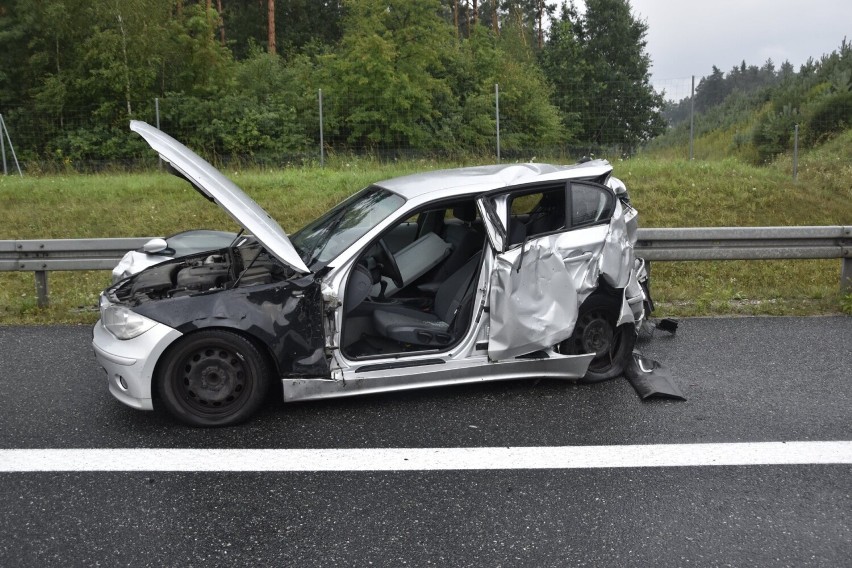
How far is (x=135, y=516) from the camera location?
11.4ft

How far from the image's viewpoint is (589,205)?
521 centimetres

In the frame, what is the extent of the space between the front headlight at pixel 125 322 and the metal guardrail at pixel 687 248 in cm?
324

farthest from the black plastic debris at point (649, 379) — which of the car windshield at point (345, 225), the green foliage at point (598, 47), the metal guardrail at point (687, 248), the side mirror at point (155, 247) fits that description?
the green foliage at point (598, 47)

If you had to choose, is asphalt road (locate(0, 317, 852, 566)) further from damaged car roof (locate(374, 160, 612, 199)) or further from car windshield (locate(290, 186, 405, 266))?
damaged car roof (locate(374, 160, 612, 199))

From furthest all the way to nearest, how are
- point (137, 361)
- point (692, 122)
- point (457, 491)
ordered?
1. point (692, 122)
2. point (137, 361)
3. point (457, 491)

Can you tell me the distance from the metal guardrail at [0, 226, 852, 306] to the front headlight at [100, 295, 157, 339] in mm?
3238

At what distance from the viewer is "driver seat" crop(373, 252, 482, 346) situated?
4.88 m

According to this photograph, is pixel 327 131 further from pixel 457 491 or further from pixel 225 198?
pixel 457 491

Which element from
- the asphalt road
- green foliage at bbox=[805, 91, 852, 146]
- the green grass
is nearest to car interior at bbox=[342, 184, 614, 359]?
the asphalt road

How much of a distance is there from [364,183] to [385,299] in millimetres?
8076

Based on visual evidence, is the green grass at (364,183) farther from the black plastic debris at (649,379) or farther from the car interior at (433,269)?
the car interior at (433,269)

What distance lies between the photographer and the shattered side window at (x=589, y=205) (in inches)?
203

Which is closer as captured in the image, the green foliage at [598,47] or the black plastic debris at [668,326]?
the black plastic debris at [668,326]

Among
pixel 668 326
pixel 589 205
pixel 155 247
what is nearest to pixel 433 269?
pixel 589 205
